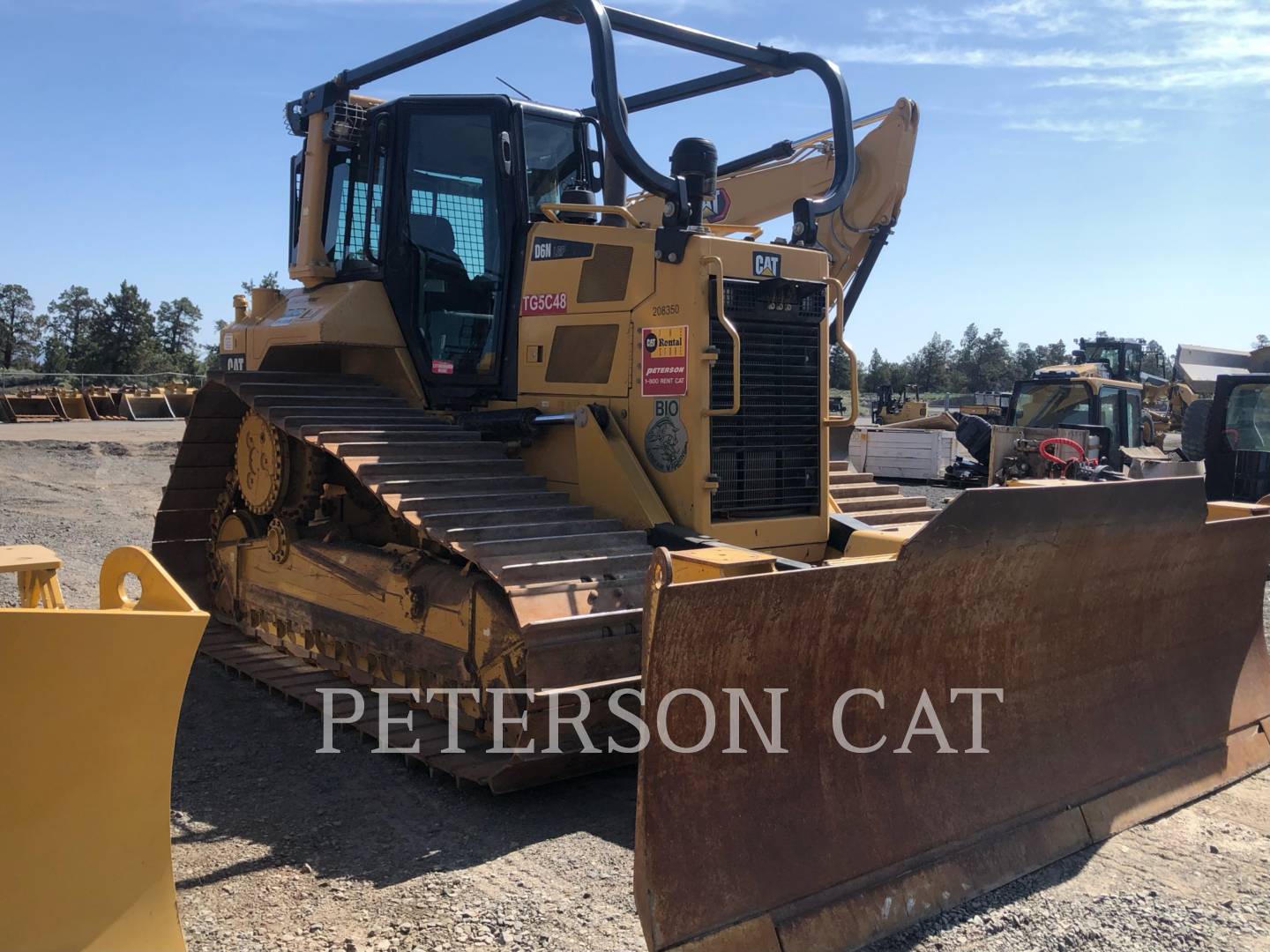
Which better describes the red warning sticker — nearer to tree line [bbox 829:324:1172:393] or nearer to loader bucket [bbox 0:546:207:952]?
loader bucket [bbox 0:546:207:952]

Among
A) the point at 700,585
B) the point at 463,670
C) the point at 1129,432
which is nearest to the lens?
the point at 700,585

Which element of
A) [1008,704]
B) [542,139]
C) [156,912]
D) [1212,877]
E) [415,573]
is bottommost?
[1212,877]

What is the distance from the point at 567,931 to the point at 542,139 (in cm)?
425

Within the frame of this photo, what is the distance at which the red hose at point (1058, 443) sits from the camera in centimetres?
1428

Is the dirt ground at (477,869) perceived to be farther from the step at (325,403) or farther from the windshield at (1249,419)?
the windshield at (1249,419)

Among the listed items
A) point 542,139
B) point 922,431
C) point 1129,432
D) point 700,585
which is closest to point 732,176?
point 542,139

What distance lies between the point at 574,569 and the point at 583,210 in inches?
78.6

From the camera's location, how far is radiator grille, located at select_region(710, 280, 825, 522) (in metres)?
5.32

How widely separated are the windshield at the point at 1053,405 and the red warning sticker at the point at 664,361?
13383mm

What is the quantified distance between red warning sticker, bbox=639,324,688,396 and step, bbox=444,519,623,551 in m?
0.68

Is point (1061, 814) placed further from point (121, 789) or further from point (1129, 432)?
point (1129, 432)

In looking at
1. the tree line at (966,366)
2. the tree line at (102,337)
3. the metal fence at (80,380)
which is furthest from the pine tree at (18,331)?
the tree line at (966,366)

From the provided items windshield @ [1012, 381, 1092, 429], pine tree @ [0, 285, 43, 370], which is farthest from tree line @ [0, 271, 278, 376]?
windshield @ [1012, 381, 1092, 429]

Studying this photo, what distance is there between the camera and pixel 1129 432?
56.4 ft
